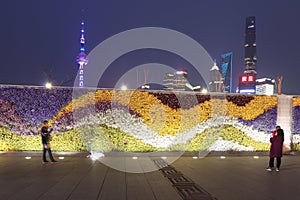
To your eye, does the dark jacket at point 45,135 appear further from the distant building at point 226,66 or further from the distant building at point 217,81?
the distant building at point 226,66

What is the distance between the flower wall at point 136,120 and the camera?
12.9m

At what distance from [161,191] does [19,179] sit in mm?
4135

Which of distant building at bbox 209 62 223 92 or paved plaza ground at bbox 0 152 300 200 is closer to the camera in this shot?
paved plaza ground at bbox 0 152 300 200

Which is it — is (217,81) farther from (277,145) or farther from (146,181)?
(146,181)

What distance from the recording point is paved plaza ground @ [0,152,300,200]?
6.41m

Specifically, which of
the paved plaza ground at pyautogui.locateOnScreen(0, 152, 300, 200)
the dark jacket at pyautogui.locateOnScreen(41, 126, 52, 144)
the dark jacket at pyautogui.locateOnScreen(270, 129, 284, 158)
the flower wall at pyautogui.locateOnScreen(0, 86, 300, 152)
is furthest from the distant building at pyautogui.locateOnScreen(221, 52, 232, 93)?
the dark jacket at pyautogui.locateOnScreen(41, 126, 52, 144)

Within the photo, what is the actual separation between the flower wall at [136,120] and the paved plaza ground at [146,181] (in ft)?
6.43

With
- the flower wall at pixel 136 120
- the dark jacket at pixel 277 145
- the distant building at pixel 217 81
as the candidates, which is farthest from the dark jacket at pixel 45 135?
the distant building at pixel 217 81

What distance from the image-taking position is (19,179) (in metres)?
7.75

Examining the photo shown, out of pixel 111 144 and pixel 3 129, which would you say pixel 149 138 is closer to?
pixel 111 144

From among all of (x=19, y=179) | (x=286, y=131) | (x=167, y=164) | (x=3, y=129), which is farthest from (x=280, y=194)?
(x=3, y=129)

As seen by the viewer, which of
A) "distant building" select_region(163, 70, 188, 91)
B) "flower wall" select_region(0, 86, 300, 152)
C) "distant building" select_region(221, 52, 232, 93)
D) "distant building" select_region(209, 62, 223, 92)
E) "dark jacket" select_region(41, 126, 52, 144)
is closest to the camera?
"dark jacket" select_region(41, 126, 52, 144)

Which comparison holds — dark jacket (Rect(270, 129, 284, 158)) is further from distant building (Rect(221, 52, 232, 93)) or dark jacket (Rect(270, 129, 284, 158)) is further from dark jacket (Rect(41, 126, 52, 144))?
distant building (Rect(221, 52, 232, 93))

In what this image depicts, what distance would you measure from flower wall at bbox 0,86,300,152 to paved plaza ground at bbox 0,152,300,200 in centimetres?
196
